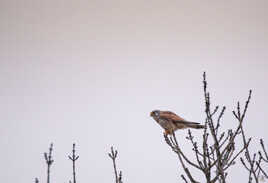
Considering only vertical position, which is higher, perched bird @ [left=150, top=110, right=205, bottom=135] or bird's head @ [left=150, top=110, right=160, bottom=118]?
bird's head @ [left=150, top=110, right=160, bottom=118]

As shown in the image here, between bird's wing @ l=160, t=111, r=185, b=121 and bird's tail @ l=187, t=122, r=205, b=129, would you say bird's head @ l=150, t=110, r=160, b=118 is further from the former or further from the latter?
bird's tail @ l=187, t=122, r=205, b=129

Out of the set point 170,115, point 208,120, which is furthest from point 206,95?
point 170,115

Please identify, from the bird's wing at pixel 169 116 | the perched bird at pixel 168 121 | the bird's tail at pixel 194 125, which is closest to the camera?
the bird's tail at pixel 194 125

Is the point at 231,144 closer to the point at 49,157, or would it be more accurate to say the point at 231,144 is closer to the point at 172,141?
the point at 172,141

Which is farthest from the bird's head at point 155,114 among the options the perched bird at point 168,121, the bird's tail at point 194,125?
the bird's tail at point 194,125

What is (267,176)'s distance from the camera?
4.52 metres

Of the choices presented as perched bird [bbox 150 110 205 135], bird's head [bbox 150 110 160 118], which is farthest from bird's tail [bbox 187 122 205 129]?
bird's head [bbox 150 110 160 118]

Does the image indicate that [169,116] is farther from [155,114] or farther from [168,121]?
[155,114]

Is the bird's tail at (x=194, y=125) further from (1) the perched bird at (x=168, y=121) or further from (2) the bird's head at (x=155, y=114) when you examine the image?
(2) the bird's head at (x=155, y=114)

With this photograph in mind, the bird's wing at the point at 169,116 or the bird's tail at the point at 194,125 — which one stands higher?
the bird's wing at the point at 169,116

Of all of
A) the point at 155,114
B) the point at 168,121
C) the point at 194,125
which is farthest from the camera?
the point at 155,114

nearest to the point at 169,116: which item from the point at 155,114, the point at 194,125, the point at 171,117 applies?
the point at 171,117

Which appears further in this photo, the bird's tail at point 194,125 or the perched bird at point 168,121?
the perched bird at point 168,121

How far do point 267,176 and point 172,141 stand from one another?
2.38 metres
